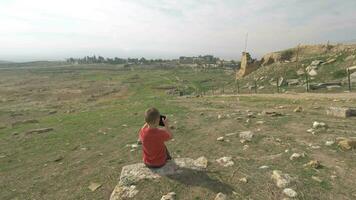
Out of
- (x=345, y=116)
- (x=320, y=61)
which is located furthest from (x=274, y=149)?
(x=320, y=61)

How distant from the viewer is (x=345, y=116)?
13477 mm

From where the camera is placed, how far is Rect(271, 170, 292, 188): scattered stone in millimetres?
7152

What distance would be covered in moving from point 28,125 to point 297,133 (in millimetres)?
18419

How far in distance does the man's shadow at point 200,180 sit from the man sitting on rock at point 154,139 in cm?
49

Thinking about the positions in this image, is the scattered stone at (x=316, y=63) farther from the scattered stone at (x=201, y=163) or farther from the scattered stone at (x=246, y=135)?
the scattered stone at (x=201, y=163)

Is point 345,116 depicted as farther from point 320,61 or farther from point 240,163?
point 320,61

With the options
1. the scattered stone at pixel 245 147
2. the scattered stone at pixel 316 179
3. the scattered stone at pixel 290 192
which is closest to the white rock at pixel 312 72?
the scattered stone at pixel 245 147

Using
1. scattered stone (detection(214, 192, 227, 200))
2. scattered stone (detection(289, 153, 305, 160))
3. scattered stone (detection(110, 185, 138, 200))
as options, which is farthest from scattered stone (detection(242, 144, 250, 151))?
scattered stone (detection(110, 185, 138, 200))

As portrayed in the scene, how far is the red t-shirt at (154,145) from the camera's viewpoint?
773 centimetres

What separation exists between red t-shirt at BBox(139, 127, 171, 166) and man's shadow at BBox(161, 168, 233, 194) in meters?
0.48

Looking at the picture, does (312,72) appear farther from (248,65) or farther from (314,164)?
(314,164)

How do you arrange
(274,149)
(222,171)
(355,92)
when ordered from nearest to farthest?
(222,171) → (274,149) → (355,92)

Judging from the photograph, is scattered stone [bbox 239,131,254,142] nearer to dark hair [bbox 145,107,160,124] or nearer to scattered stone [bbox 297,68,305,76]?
dark hair [bbox 145,107,160,124]

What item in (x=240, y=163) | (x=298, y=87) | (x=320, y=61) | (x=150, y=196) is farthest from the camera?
(x=320, y=61)
